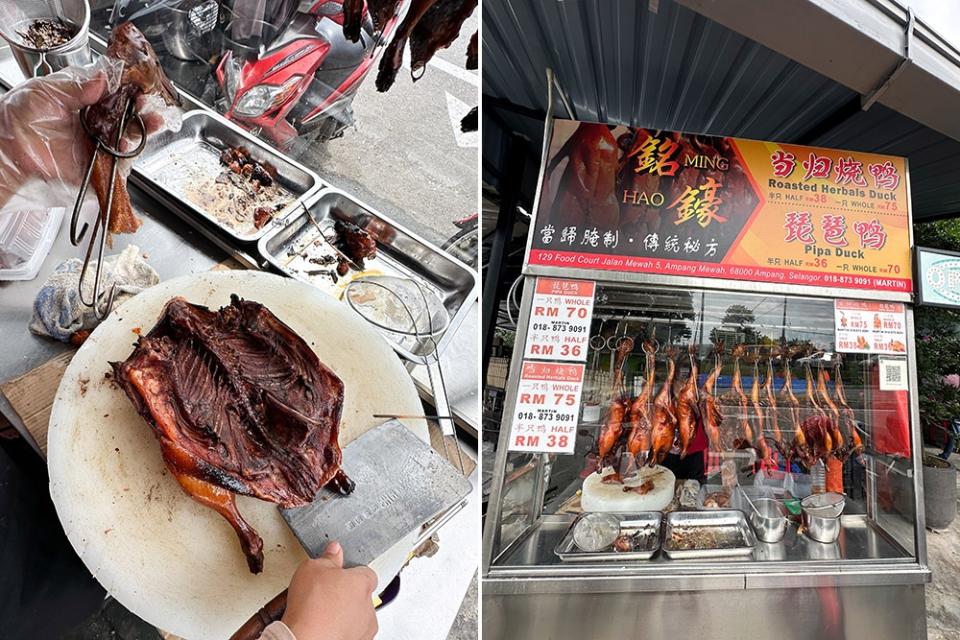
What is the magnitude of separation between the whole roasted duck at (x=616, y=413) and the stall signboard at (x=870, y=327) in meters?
1.15

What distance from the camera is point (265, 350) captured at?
2.04 metres

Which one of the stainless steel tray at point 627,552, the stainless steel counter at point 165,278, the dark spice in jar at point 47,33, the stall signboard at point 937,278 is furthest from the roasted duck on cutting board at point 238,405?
the stall signboard at point 937,278

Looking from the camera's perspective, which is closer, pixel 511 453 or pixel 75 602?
pixel 75 602

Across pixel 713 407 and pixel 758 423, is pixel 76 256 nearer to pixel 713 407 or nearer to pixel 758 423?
pixel 713 407

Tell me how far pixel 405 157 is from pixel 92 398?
268 centimetres

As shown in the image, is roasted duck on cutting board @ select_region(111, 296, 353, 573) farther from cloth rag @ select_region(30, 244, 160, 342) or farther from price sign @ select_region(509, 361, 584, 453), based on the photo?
price sign @ select_region(509, 361, 584, 453)

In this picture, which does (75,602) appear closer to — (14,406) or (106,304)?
(14,406)

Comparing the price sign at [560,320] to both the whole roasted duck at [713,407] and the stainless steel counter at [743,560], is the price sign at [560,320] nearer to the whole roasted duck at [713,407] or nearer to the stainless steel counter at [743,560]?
the whole roasted duck at [713,407]

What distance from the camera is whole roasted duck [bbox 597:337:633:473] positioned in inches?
116

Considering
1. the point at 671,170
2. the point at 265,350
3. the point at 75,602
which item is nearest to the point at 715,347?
the point at 671,170

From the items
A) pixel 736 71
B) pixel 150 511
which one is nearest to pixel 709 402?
pixel 736 71

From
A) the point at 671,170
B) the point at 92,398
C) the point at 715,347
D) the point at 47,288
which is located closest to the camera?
the point at 92,398

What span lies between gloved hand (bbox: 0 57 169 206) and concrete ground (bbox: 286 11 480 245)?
1.78m

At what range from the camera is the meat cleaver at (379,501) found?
1.71 m
